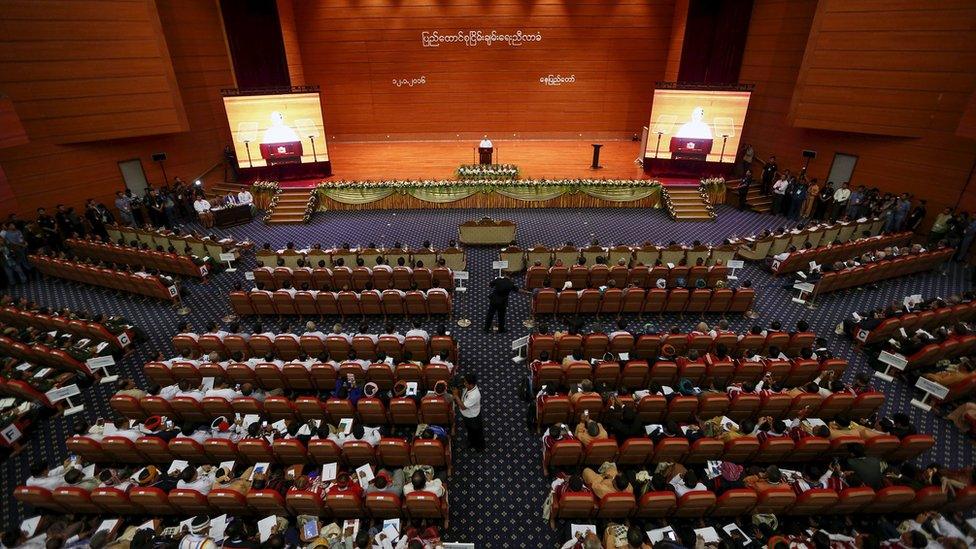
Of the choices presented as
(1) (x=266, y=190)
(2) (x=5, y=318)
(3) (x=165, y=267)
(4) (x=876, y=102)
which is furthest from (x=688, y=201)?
(2) (x=5, y=318)

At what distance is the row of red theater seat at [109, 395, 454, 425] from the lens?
25.1 feet

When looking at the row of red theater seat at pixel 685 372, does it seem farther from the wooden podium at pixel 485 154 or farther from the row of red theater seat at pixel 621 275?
the wooden podium at pixel 485 154

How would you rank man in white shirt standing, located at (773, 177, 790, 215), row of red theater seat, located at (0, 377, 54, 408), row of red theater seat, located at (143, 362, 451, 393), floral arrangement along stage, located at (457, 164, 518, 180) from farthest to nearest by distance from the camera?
1. floral arrangement along stage, located at (457, 164, 518, 180)
2. man in white shirt standing, located at (773, 177, 790, 215)
3. row of red theater seat, located at (143, 362, 451, 393)
4. row of red theater seat, located at (0, 377, 54, 408)

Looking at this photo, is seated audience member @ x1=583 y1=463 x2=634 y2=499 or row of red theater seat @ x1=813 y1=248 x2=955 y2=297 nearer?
seated audience member @ x1=583 y1=463 x2=634 y2=499

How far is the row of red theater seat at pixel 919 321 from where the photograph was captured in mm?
10047

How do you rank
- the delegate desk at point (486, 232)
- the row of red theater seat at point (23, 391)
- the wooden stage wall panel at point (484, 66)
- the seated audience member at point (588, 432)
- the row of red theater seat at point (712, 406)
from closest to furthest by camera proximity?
the seated audience member at point (588, 432) → the row of red theater seat at point (712, 406) → the row of red theater seat at point (23, 391) → the delegate desk at point (486, 232) → the wooden stage wall panel at point (484, 66)

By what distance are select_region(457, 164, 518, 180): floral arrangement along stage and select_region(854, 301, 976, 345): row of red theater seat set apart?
1273 centimetres

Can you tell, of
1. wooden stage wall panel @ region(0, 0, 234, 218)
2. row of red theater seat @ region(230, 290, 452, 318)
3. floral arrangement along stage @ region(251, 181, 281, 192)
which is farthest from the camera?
floral arrangement along stage @ region(251, 181, 281, 192)

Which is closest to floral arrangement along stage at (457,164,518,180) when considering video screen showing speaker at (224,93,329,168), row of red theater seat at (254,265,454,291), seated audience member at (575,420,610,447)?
video screen showing speaker at (224,93,329,168)

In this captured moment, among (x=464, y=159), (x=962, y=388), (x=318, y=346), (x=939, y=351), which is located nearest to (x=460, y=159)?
(x=464, y=159)

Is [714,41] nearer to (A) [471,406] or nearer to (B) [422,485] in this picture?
(A) [471,406]

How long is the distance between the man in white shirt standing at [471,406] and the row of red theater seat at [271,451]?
53cm

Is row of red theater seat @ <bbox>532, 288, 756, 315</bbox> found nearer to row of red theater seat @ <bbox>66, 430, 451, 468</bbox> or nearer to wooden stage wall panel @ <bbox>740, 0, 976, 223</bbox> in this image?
row of red theater seat @ <bbox>66, 430, 451, 468</bbox>

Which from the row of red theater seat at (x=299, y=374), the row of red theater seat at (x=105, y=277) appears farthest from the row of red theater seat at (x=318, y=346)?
the row of red theater seat at (x=105, y=277)
